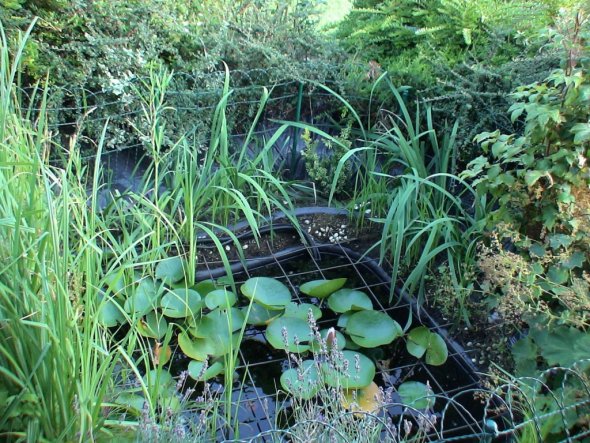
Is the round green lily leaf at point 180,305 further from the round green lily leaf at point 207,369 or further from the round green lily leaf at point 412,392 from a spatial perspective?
the round green lily leaf at point 412,392

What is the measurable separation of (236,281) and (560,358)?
1.45 m

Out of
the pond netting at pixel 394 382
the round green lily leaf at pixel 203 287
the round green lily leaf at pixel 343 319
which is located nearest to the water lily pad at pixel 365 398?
the pond netting at pixel 394 382

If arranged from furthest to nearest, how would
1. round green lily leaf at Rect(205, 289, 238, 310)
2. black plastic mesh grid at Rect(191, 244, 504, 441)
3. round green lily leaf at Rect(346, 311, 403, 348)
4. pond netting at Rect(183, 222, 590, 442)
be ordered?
round green lily leaf at Rect(205, 289, 238, 310) → round green lily leaf at Rect(346, 311, 403, 348) → black plastic mesh grid at Rect(191, 244, 504, 441) → pond netting at Rect(183, 222, 590, 442)

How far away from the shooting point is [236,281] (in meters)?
3.02

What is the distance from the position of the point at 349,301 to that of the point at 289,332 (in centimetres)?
34

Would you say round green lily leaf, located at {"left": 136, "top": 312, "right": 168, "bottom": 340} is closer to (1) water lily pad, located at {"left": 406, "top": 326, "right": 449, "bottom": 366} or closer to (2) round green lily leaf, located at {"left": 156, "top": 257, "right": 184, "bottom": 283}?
(2) round green lily leaf, located at {"left": 156, "top": 257, "right": 184, "bottom": 283}

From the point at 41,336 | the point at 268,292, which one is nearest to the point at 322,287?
the point at 268,292

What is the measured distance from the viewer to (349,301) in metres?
2.79

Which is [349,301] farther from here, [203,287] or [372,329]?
[203,287]

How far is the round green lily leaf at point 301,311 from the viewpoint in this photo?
2.69m

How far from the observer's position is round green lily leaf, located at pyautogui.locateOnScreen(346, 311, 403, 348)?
2.58 metres

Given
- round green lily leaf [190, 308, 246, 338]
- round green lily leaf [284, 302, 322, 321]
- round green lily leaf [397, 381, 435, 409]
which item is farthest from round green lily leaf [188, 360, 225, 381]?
round green lily leaf [397, 381, 435, 409]

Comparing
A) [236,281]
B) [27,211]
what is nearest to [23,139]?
[27,211]

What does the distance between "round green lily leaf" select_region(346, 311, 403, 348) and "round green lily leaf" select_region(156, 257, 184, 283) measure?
76 centimetres
